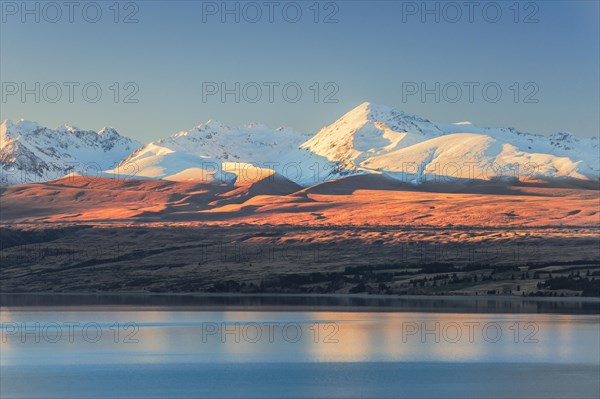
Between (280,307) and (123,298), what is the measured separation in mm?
45422

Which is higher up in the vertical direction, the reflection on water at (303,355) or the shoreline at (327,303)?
the reflection on water at (303,355)

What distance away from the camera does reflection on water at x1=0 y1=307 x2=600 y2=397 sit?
230 ft

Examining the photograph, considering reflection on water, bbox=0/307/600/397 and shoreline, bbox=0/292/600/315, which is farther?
shoreline, bbox=0/292/600/315

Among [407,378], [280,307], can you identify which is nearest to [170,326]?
[280,307]

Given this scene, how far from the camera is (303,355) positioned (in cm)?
8694

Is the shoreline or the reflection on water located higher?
the reflection on water

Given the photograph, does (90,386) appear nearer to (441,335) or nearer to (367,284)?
(441,335)

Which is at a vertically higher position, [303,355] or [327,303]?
[303,355]

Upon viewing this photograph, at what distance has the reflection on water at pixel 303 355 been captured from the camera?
230ft

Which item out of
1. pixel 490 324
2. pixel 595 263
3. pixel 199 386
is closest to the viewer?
pixel 199 386

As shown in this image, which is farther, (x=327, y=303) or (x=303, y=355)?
(x=327, y=303)

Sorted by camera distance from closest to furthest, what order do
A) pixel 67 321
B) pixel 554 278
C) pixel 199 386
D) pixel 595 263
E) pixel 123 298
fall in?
pixel 199 386 → pixel 67 321 → pixel 554 278 → pixel 123 298 → pixel 595 263

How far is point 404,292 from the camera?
171125 millimetres

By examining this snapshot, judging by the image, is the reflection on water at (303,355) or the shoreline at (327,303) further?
the shoreline at (327,303)
